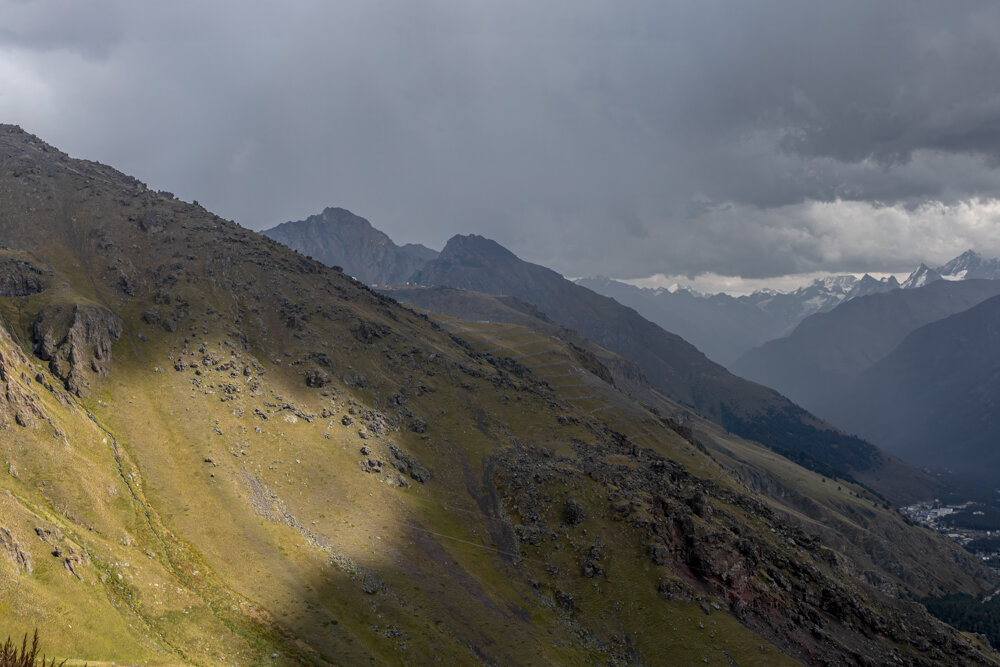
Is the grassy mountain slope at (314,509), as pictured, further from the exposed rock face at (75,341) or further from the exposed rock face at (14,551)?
the exposed rock face at (75,341)

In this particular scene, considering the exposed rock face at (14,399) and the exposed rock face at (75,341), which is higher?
the exposed rock face at (75,341)

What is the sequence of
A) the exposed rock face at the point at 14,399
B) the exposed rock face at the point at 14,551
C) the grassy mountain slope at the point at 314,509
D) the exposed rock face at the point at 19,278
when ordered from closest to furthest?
the exposed rock face at the point at 14,551 → the grassy mountain slope at the point at 314,509 → the exposed rock face at the point at 14,399 → the exposed rock face at the point at 19,278

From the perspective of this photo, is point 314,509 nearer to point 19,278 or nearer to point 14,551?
point 14,551

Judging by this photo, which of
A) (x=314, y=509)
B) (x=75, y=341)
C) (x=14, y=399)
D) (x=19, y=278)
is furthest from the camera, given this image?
(x=19, y=278)

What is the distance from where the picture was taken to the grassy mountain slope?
218ft

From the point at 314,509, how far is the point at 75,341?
6354 cm

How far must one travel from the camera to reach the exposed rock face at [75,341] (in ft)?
341

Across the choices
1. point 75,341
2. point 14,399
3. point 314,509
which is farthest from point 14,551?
point 75,341

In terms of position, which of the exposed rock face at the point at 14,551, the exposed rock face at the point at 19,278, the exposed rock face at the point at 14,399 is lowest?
the exposed rock face at the point at 14,551

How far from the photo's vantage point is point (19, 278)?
12462cm

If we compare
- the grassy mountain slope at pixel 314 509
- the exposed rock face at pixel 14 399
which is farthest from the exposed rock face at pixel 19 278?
the exposed rock face at pixel 14 399

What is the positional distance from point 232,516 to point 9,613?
40.1 m

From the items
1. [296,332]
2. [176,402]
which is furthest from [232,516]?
[296,332]

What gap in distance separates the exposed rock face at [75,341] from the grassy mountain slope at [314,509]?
0.51 m
